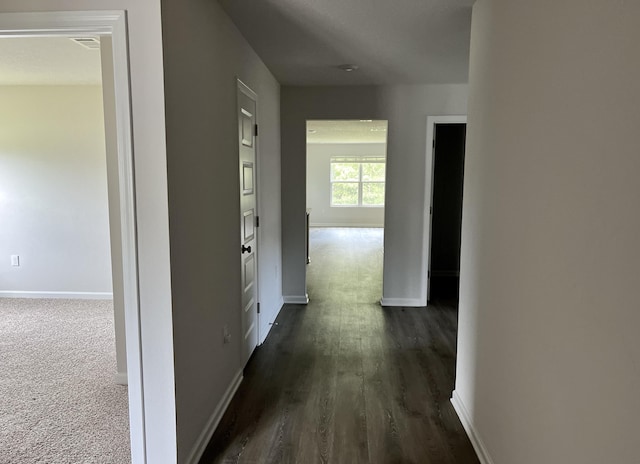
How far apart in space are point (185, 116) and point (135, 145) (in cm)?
30

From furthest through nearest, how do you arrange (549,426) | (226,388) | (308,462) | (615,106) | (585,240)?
(226,388)
(308,462)
(549,426)
(585,240)
(615,106)

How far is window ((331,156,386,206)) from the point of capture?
1260 centimetres

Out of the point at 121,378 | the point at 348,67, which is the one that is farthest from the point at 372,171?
the point at 121,378

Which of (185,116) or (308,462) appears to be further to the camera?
(308,462)

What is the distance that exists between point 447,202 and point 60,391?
5036 mm

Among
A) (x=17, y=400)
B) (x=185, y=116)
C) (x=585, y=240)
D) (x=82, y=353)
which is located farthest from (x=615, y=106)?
(x=82, y=353)

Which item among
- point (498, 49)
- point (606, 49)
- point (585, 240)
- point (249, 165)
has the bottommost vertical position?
point (585, 240)

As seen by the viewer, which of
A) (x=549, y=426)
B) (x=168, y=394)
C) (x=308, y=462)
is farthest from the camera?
(x=308, y=462)

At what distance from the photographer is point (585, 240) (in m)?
1.22

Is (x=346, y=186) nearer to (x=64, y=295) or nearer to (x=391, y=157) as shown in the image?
(x=391, y=157)

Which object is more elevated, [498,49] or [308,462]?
[498,49]

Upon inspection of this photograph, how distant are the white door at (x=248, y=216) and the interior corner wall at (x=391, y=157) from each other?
4.30 feet

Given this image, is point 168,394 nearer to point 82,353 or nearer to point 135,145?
point 135,145

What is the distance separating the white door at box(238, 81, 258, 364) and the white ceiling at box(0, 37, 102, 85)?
1319 millimetres
